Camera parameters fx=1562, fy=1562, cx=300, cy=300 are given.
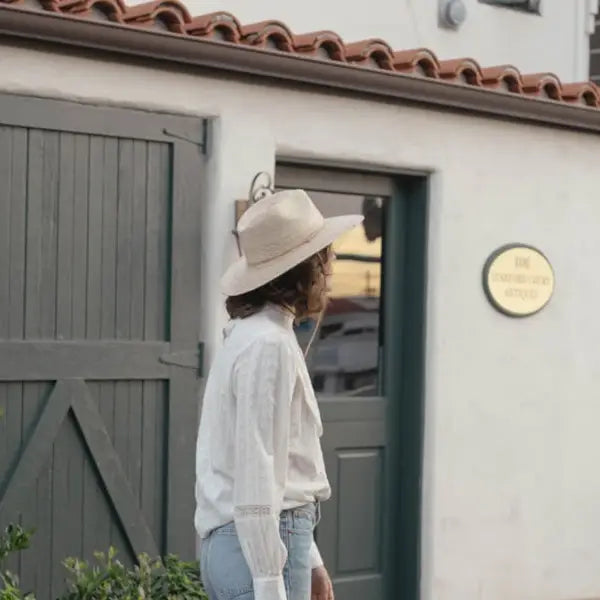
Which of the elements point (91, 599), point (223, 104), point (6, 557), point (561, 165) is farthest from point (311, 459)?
point (561, 165)

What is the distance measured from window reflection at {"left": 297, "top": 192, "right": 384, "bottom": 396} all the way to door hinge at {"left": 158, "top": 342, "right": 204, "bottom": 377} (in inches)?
35.8

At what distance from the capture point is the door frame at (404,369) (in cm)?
752

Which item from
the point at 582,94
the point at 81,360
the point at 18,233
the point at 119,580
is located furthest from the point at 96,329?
the point at 582,94

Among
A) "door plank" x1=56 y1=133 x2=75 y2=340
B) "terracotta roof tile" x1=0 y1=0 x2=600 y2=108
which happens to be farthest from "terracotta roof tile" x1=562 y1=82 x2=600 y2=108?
"door plank" x1=56 y1=133 x2=75 y2=340

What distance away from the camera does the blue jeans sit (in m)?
3.76

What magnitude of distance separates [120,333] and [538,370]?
257 cm

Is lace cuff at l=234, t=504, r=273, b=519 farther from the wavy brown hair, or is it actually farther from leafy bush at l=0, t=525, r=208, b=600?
leafy bush at l=0, t=525, r=208, b=600

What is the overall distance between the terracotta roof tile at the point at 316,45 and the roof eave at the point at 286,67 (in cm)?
3

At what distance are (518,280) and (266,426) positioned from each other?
4317 mm

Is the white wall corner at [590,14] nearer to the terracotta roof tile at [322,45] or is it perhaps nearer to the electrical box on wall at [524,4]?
the electrical box on wall at [524,4]

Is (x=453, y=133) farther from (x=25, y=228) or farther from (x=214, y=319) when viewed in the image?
(x=25, y=228)

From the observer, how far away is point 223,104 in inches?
260

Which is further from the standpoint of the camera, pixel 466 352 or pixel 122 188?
pixel 466 352

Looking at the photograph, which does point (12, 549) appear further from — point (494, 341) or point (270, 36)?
point (494, 341)
